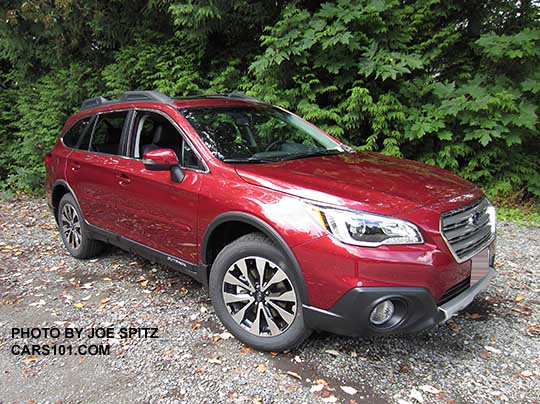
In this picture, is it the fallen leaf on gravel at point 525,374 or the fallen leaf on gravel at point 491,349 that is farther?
the fallen leaf on gravel at point 491,349

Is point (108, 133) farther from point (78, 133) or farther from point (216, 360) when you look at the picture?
point (216, 360)

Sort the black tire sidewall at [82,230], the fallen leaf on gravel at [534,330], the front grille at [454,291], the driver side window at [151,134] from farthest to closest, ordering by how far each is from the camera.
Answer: the black tire sidewall at [82,230] → the driver side window at [151,134] → the fallen leaf on gravel at [534,330] → the front grille at [454,291]

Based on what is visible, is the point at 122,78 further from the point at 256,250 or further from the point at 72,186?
the point at 256,250

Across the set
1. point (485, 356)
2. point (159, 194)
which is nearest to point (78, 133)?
point (159, 194)

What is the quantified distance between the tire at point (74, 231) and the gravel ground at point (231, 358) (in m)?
0.62

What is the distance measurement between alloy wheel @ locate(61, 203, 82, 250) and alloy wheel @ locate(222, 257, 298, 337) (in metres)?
2.44

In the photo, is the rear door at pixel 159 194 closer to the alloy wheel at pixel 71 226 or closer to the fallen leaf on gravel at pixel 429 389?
the alloy wheel at pixel 71 226

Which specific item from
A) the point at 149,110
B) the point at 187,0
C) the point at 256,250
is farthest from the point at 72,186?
the point at 187,0

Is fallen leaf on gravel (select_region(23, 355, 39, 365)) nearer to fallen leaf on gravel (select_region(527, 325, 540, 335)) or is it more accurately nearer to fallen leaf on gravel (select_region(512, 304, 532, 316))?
fallen leaf on gravel (select_region(527, 325, 540, 335))

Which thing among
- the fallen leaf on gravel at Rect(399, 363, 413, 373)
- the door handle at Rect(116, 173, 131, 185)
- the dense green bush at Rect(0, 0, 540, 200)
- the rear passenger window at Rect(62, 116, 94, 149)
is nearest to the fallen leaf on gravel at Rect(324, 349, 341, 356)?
the fallen leaf on gravel at Rect(399, 363, 413, 373)

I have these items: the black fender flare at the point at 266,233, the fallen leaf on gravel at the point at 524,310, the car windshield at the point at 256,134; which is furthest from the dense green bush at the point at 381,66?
the black fender flare at the point at 266,233

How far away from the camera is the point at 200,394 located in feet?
8.09

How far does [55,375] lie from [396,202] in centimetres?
239

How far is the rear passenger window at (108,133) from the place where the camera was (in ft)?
13.0
